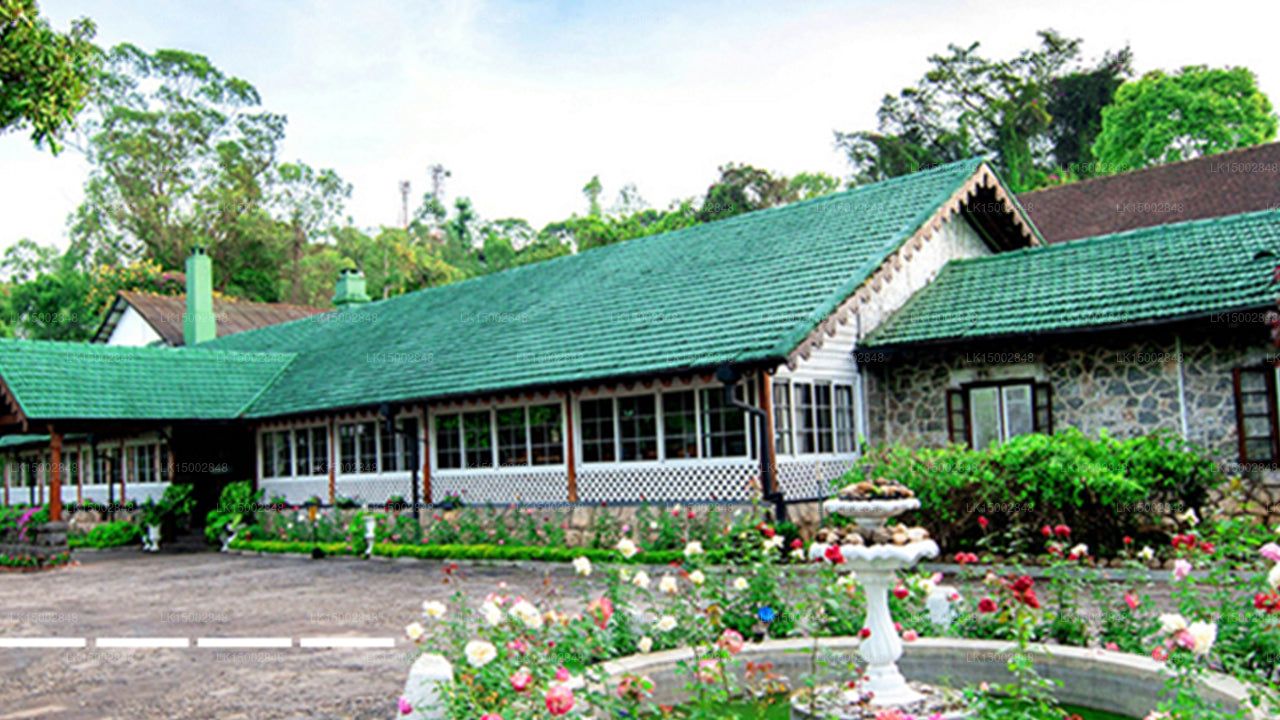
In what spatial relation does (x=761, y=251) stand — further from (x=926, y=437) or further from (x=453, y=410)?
(x=453, y=410)

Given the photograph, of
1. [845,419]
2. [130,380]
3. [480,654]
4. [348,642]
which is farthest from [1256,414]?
[130,380]

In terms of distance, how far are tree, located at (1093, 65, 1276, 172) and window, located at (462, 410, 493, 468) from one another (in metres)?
30.3

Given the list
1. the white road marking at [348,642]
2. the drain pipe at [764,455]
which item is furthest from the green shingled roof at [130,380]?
the drain pipe at [764,455]

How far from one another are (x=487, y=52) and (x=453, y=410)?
6811 mm

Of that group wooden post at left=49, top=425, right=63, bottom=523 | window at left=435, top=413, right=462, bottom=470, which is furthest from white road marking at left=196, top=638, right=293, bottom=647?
wooden post at left=49, top=425, right=63, bottom=523

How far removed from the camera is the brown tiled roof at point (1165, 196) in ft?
77.3

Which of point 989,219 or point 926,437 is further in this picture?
point 989,219

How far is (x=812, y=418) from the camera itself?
15.5 metres

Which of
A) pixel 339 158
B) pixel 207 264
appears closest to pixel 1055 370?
pixel 207 264

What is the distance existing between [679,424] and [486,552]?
12.4ft

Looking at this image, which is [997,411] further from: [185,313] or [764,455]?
[185,313]

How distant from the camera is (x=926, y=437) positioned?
52.6 ft

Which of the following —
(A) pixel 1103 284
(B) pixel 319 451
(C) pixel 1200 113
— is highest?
(C) pixel 1200 113

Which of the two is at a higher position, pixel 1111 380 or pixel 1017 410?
pixel 1111 380
